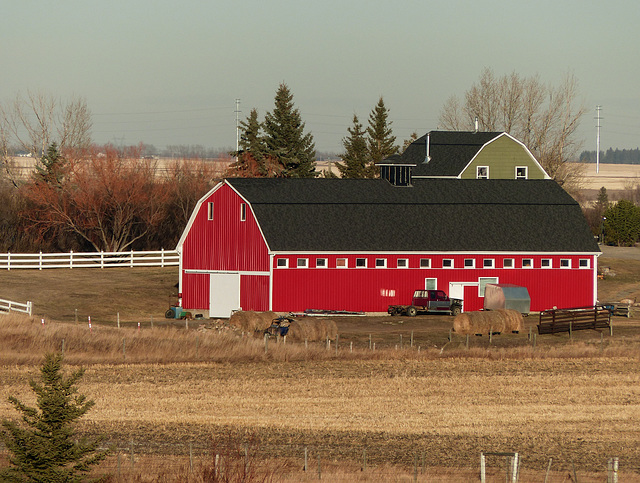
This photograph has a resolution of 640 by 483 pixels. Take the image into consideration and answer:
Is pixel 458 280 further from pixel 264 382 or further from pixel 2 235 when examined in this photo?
pixel 2 235

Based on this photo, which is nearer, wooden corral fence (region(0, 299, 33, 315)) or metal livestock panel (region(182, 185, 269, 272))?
wooden corral fence (region(0, 299, 33, 315))

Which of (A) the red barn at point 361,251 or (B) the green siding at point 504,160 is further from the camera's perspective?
(B) the green siding at point 504,160

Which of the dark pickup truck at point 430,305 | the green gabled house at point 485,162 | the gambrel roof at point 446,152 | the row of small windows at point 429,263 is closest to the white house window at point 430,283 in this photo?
the row of small windows at point 429,263

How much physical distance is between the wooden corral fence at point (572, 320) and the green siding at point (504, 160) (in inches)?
863

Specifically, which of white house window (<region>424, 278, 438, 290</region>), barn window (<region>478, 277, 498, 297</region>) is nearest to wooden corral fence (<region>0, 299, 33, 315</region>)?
white house window (<region>424, 278, 438, 290</region>)

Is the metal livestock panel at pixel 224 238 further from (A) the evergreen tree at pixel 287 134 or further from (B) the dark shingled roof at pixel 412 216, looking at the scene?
(A) the evergreen tree at pixel 287 134

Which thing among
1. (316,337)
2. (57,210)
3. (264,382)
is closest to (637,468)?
(264,382)

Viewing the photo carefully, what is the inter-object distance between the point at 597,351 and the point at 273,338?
12875mm

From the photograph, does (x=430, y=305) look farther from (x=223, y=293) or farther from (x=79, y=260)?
(x=79, y=260)

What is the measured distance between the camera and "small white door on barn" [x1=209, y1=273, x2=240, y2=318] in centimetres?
5244

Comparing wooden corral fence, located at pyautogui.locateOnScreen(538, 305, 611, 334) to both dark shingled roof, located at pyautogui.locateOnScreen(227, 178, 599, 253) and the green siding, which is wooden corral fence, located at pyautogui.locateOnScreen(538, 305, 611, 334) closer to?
dark shingled roof, located at pyautogui.locateOnScreen(227, 178, 599, 253)

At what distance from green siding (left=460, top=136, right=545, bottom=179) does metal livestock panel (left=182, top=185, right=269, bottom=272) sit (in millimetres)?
22220

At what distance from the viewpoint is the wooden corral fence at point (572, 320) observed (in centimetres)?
4659

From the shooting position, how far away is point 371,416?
28.8 meters
